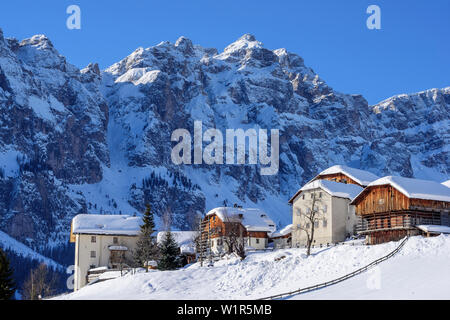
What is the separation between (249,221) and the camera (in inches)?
4144

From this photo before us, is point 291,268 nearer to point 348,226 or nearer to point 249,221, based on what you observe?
point 348,226

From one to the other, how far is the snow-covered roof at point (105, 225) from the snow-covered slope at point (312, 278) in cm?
3591

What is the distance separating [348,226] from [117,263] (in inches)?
1423

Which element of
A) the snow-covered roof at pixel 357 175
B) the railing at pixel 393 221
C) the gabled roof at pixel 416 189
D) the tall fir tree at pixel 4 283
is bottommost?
the tall fir tree at pixel 4 283

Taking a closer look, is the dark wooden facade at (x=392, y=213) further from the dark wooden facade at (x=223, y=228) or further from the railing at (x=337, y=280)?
the dark wooden facade at (x=223, y=228)

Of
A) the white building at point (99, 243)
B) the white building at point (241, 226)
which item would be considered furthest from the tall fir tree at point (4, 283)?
the white building at point (241, 226)

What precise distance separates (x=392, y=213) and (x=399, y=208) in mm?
1279

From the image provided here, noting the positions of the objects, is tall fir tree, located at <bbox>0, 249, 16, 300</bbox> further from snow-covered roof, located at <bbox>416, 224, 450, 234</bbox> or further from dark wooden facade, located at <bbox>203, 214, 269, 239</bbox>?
snow-covered roof, located at <bbox>416, 224, 450, 234</bbox>

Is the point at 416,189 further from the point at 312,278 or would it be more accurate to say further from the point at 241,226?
the point at 241,226

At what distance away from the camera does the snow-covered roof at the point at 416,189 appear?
73287 millimetres

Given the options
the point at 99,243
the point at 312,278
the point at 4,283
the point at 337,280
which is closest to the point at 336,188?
the point at 312,278
